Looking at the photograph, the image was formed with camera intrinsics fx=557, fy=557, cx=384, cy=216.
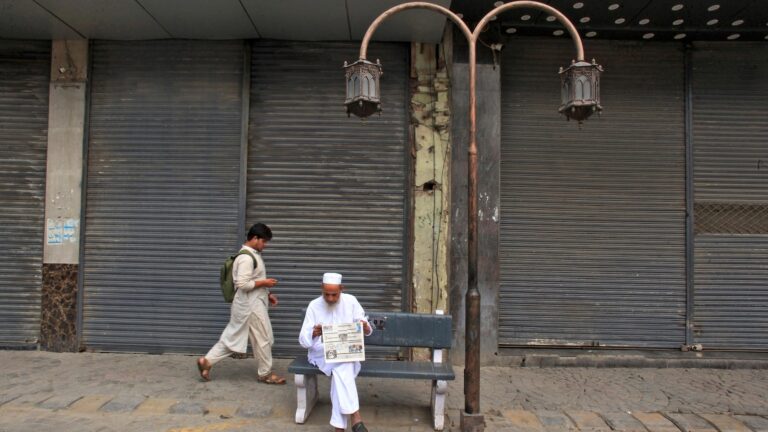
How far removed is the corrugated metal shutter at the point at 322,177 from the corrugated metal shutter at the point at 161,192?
410 millimetres

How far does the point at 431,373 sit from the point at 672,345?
Result: 4.30m

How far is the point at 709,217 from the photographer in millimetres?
7613

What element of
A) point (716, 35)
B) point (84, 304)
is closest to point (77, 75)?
point (84, 304)

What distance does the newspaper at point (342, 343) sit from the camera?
4.48 metres

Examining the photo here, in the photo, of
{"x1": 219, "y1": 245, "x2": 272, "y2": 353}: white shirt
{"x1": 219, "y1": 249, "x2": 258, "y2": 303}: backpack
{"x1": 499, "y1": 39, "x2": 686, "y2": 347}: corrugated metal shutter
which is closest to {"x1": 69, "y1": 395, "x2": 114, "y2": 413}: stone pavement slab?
{"x1": 219, "y1": 245, "x2": 272, "y2": 353}: white shirt

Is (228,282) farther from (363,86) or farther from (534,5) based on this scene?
(534,5)

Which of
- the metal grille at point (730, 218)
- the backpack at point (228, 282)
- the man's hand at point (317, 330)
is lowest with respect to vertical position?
the man's hand at point (317, 330)

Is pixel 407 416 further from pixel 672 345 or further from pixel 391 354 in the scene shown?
pixel 672 345

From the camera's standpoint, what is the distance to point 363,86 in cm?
472

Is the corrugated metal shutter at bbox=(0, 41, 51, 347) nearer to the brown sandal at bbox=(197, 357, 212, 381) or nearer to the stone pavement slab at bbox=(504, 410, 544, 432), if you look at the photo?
the brown sandal at bbox=(197, 357, 212, 381)

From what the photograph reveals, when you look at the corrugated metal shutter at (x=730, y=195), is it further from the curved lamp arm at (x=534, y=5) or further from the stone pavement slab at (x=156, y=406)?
the stone pavement slab at (x=156, y=406)

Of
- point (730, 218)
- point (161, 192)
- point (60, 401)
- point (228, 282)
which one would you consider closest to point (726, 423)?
point (730, 218)

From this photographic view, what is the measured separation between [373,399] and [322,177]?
3010mm

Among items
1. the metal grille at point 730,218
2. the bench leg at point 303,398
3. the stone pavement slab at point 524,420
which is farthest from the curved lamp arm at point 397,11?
the metal grille at point 730,218
